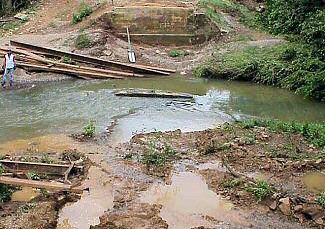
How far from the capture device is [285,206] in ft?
31.6

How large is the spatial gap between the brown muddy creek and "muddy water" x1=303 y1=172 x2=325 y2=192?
185 cm

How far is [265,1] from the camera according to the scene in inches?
1143

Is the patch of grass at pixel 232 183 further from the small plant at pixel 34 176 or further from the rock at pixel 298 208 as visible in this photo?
the small plant at pixel 34 176

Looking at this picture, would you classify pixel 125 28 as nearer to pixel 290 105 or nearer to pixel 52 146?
pixel 290 105

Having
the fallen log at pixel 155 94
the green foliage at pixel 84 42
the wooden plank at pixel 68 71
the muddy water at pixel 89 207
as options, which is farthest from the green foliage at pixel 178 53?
the muddy water at pixel 89 207

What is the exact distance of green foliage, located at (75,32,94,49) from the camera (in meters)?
23.9

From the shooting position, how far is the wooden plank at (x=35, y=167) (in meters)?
11.0

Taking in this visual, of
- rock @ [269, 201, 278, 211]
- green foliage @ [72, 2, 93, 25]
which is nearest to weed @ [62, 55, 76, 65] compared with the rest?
green foliage @ [72, 2, 93, 25]

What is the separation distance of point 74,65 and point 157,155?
11.0 m

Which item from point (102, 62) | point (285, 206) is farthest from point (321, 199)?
point (102, 62)

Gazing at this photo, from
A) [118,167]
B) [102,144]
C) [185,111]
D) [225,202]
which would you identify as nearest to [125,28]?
[185,111]

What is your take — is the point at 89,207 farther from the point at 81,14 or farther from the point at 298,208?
the point at 81,14

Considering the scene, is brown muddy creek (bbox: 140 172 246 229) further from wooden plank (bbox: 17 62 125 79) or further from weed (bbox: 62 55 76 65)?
weed (bbox: 62 55 76 65)

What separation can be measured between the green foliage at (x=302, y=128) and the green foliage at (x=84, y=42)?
11.2 m
